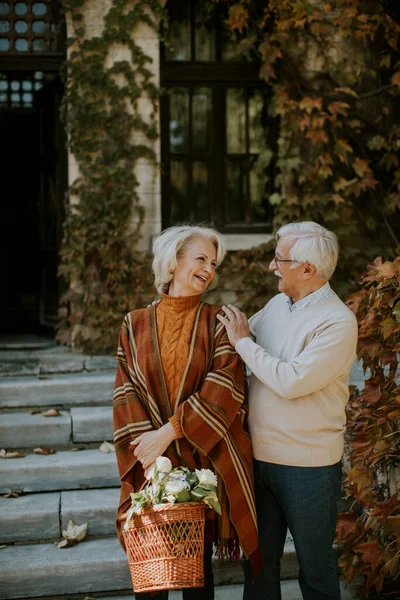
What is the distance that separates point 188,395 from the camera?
273 centimetres

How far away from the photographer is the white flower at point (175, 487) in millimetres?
2453

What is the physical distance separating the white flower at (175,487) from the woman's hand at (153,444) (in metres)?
0.16

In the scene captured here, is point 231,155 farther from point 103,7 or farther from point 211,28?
point 103,7

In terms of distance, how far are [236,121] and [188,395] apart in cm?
455

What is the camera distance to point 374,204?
263 inches

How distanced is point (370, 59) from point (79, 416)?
418 centimetres

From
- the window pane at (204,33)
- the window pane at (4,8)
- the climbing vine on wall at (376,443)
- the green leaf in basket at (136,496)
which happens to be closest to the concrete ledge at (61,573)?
the climbing vine on wall at (376,443)

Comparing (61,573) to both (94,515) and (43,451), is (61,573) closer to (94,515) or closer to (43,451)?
(94,515)

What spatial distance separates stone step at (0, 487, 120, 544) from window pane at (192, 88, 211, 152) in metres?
3.68

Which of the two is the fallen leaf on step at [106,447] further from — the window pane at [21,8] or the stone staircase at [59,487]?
the window pane at [21,8]

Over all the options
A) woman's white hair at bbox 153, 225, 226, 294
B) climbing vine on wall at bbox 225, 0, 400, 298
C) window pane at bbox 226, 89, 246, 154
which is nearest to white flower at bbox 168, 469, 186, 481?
woman's white hair at bbox 153, 225, 226, 294

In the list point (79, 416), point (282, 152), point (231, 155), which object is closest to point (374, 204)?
point (282, 152)

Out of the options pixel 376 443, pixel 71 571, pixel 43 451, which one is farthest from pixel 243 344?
pixel 43 451

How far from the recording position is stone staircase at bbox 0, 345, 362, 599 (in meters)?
3.60
